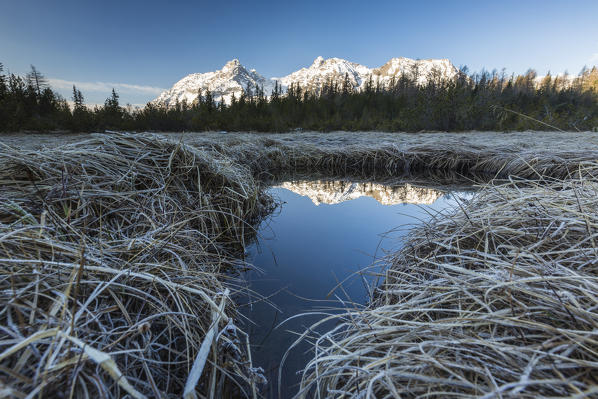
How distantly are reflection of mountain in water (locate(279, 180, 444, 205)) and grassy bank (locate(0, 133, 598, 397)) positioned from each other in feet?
5.08

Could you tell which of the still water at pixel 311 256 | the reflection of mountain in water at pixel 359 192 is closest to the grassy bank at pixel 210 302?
the still water at pixel 311 256

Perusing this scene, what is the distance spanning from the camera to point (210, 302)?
0.74 m

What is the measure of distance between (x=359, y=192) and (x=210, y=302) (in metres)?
3.00

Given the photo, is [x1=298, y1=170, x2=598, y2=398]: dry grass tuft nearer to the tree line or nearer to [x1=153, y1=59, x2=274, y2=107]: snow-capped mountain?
the tree line

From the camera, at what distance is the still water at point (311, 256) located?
992mm

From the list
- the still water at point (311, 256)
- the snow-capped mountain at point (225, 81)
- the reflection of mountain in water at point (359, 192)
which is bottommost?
the still water at point (311, 256)

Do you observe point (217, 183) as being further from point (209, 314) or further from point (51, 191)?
point (209, 314)

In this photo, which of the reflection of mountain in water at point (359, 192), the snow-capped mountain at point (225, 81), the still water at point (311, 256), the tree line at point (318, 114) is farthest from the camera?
the snow-capped mountain at point (225, 81)

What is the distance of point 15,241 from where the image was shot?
0.73m

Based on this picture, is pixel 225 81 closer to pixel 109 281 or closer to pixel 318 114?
pixel 318 114

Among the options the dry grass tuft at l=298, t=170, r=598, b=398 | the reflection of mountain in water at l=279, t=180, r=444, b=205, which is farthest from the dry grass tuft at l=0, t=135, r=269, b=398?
the reflection of mountain in water at l=279, t=180, r=444, b=205

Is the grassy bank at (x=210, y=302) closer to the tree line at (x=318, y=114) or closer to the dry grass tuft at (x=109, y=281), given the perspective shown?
the dry grass tuft at (x=109, y=281)

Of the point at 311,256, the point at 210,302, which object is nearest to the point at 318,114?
the point at 311,256

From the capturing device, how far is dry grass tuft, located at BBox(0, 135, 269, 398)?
0.46 meters
